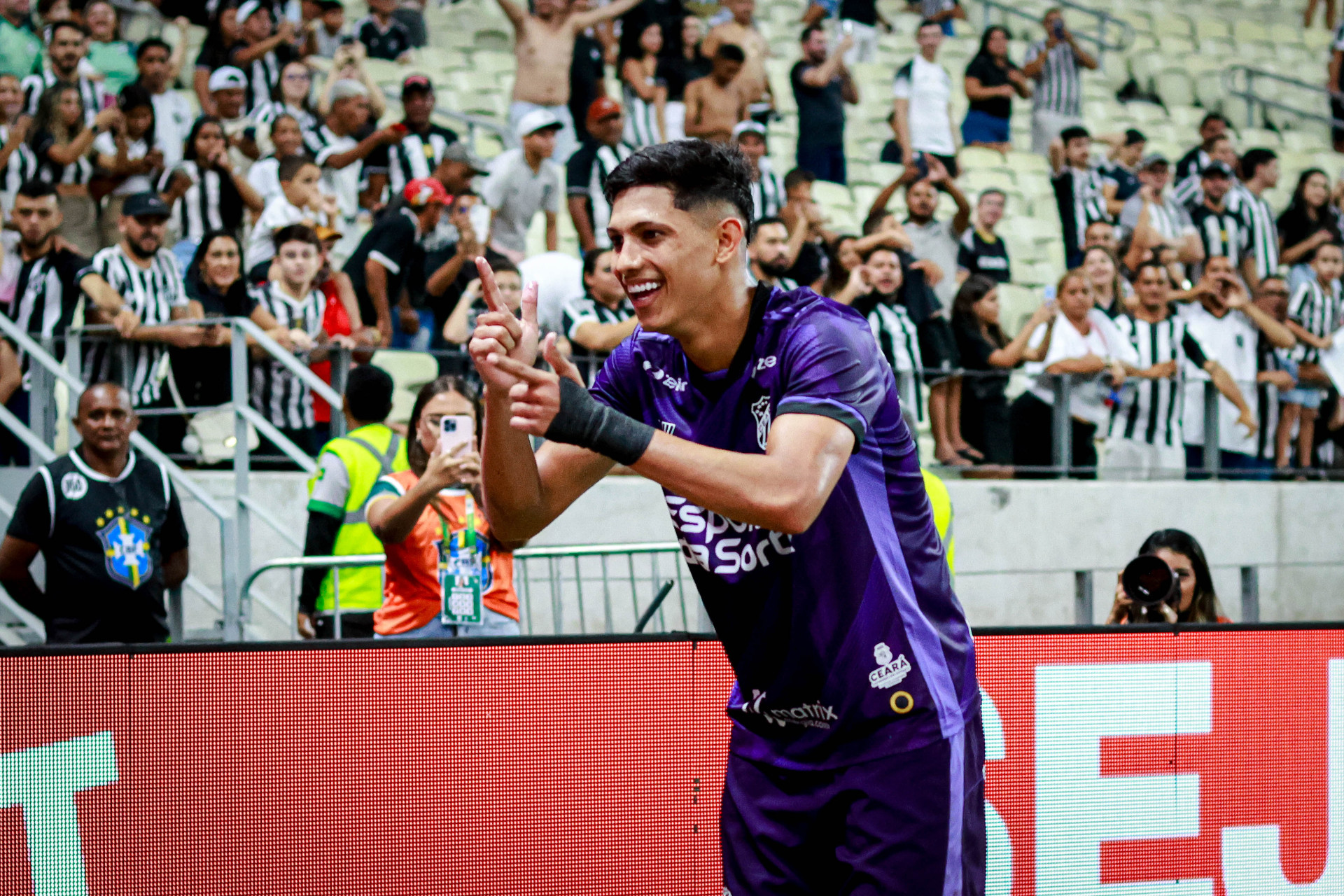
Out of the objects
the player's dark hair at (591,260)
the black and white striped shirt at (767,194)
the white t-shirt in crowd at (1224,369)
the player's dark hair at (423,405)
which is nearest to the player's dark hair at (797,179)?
the black and white striped shirt at (767,194)

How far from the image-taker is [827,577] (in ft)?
9.99

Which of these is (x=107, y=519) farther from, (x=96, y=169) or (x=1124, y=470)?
(x=1124, y=470)

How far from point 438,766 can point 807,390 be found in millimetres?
2111

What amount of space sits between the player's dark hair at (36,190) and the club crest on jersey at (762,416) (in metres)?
7.03

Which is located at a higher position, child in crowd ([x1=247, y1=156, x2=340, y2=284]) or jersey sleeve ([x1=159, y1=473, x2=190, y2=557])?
child in crowd ([x1=247, y1=156, x2=340, y2=284])

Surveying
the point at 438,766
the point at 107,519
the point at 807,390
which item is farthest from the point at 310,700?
the point at 107,519

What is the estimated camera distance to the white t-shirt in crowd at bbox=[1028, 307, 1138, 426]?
10.4m

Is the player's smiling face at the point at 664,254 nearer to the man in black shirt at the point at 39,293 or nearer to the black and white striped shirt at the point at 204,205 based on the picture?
the man in black shirt at the point at 39,293

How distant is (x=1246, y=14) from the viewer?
66.9ft

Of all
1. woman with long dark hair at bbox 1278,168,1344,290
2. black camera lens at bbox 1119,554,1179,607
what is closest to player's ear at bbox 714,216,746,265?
black camera lens at bbox 1119,554,1179,607

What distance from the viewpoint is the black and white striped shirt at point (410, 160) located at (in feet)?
34.6

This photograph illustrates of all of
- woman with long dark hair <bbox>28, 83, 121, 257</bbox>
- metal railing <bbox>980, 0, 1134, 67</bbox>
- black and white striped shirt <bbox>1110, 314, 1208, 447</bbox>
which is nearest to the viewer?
woman with long dark hair <bbox>28, 83, 121, 257</bbox>

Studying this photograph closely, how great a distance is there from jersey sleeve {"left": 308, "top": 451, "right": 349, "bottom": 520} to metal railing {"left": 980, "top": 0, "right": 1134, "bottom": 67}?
12.8 metres

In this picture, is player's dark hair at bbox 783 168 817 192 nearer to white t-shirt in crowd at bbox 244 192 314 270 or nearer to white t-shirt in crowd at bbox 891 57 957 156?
white t-shirt in crowd at bbox 891 57 957 156
